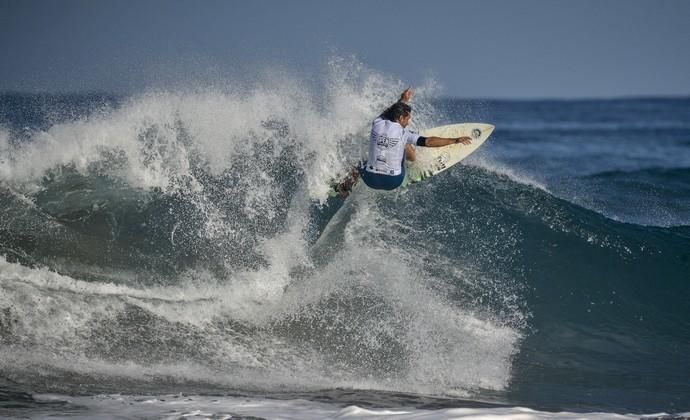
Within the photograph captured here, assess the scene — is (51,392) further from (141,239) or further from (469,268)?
(469,268)

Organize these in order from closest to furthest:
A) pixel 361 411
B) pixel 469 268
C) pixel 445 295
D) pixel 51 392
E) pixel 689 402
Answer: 1. pixel 361 411
2. pixel 51 392
3. pixel 689 402
4. pixel 445 295
5. pixel 469 268

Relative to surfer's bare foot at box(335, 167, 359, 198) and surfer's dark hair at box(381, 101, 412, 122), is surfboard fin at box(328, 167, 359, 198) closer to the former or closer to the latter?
surfer's bare foot at box(335, 167, 359, 198)

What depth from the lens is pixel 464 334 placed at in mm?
7840

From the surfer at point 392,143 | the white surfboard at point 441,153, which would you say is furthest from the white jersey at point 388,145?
the white surfboard at point 441,153

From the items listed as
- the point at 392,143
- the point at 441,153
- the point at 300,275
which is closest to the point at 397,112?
the point at 392,143

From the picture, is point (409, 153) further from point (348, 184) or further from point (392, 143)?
point (348, 184)

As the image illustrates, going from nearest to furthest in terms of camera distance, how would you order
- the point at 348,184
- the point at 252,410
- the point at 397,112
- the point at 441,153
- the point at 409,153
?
the point at 252,410, the point at 397,112, the point at 409,153, the point at 348,184, the point at 441,153

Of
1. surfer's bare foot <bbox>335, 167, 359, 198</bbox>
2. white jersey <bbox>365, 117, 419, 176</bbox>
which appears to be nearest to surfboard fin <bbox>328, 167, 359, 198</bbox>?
surfer's bare foot <bbox>335, 167, 359, 198</bbox>

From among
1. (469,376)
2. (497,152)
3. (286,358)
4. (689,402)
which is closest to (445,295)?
(469,376)

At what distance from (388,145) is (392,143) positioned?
5 cm

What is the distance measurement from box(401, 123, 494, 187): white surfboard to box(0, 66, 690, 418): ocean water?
23.6 inches

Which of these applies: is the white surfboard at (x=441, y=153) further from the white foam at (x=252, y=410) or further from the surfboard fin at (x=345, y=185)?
the white foam at (x=252, y=410)

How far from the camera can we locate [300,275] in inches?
337

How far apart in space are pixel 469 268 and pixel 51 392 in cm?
504
